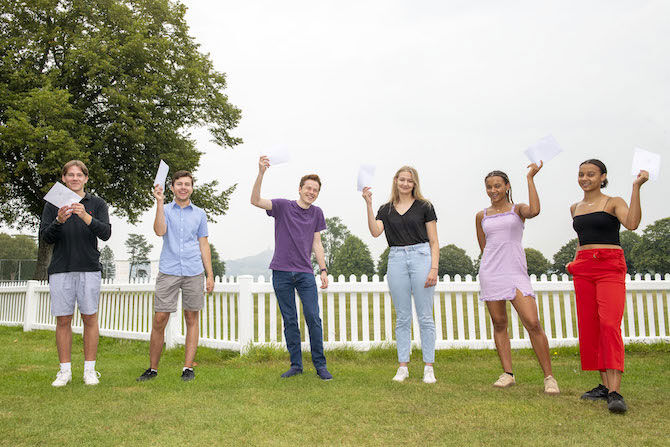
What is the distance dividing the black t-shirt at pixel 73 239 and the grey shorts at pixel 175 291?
1.96ft

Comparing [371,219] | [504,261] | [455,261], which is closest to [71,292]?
[371,219]

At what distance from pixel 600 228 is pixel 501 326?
47.1 inches

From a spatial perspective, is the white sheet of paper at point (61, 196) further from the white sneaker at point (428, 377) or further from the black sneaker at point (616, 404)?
the black sneaker at point (616, 404)

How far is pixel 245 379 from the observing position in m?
→ 4.97

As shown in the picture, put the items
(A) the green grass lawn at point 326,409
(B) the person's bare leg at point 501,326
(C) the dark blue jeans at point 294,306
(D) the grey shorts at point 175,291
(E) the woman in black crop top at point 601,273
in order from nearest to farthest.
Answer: (A) the green grass lawn at point 326,409 → (E) the woman in black crop top at point 601,273 → (B) the person's bare leg at point 501,326 → (D) the grey shorts at point 175,291 → (C) the dark blue jeans at point 294,306

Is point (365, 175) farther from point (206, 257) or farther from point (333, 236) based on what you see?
point (333, 236)

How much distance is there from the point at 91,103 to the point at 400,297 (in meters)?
15.5

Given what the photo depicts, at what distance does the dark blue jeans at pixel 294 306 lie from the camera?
16.3 ft

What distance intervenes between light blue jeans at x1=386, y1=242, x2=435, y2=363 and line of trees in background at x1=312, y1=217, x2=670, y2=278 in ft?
155

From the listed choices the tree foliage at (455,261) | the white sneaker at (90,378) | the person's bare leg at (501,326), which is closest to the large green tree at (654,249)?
the tree foliage at (455,261)

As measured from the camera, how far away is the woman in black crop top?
3686mm

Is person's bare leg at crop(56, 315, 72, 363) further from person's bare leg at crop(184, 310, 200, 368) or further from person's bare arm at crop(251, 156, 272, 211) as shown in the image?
person's bare arm at crop(251, 156, 272, 211)

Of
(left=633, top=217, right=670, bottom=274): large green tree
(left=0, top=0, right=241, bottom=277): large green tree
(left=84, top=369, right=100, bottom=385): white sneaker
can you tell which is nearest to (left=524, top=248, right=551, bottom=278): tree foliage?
(left=633, top=217, right=670, bottom=274): large green tree

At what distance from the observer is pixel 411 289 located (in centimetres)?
479
